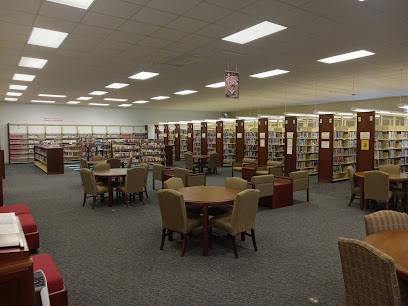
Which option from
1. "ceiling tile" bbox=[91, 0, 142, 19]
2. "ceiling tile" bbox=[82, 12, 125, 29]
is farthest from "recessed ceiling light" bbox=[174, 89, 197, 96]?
"ceiling tile" bbox=[91, 0, 142, 19]

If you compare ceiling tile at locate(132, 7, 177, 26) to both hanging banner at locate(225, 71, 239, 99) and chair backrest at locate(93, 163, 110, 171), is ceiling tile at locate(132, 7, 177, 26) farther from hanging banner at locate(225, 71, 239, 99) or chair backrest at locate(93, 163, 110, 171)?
chair backrest at locate(93, 163, 110, 171)

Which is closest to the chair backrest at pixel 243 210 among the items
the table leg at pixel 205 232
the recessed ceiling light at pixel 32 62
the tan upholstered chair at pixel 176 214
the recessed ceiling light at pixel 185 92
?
the table leg at pixel 205 232

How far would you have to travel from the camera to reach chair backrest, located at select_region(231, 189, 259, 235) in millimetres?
3922

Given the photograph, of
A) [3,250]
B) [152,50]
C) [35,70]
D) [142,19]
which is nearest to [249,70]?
[152,50]

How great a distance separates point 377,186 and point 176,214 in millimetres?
4448

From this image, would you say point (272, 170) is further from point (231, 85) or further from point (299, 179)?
point (231, 85)

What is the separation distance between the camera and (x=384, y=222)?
286 cm

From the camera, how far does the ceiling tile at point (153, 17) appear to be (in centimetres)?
456

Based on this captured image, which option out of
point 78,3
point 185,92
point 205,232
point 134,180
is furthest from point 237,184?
point 185,92

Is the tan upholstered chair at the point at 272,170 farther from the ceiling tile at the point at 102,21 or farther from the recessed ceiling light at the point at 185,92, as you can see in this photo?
the ceiling tile at the point at 102,21

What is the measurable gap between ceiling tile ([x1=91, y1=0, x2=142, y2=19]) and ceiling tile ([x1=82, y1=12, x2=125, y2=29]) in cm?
16

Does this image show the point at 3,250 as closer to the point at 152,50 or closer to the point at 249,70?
the point at 152,50

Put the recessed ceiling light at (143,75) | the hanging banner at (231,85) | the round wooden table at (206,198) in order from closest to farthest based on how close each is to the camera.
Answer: the round wooden table at (206,198) < the hanging banner at (231,85) < the recessed ceiling light at (143,75)

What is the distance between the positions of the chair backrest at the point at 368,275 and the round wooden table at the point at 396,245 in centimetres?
22
